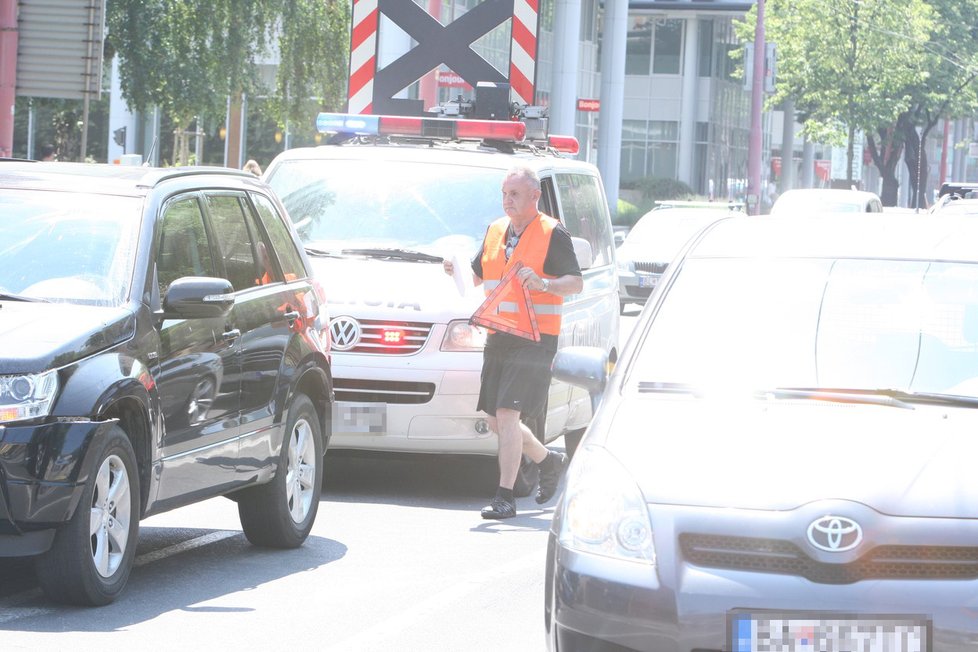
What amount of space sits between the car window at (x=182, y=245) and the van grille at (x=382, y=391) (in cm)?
248

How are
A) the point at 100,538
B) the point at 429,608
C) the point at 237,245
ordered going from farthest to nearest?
the point at 237,245 < the point at 429,608 < the point at 100,538

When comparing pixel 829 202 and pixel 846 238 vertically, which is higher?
pixel 829 202

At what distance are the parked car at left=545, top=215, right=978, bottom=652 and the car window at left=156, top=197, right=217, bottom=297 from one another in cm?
214

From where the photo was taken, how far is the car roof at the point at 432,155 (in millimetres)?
11266

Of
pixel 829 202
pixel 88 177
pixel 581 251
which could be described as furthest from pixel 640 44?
pixel 88 177

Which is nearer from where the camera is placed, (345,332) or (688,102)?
(345,332)

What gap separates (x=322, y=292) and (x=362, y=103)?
6.17m

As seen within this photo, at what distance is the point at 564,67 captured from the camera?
47.1 m

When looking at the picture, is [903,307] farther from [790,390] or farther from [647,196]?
[647,196]

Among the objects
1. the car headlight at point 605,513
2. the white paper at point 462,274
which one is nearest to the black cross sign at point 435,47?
the white paper at point 462,274

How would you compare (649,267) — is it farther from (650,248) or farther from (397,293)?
(397,293)

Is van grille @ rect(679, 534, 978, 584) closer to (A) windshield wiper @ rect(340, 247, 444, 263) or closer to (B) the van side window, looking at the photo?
(A) windshield wiper @ rect(340, 247, 444, 263)

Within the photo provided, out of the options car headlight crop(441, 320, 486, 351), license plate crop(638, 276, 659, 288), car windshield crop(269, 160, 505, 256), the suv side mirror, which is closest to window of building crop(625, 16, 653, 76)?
license plate crop(638, 276, 659, 288)

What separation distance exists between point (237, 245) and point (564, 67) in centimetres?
3962
